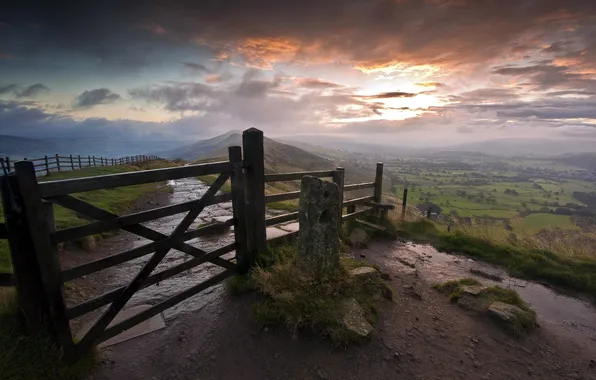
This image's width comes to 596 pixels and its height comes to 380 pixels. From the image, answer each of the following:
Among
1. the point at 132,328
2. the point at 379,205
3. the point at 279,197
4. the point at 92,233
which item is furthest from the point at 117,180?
the point at 379,205

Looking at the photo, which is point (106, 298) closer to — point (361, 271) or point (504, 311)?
point (361, 271)

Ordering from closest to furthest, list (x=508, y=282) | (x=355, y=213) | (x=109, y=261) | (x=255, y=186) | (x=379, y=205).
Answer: (x=109, y=261)
(x=255, y=186)
(x=508, y=282)
(x=355, y=213)
(x=379, y=205)

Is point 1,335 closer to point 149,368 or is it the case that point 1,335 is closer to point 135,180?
point 149,368

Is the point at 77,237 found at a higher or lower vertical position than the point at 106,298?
higher

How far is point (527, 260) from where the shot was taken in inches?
294

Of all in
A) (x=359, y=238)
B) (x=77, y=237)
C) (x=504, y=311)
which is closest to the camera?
(x=77, y=237)

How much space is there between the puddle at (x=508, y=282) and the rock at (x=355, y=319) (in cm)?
291

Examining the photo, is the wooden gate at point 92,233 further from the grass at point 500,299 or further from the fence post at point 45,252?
the grass at point 500,299

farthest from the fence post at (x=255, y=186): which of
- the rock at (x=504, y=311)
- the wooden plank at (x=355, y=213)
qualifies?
the rock at (x=504, y=311)

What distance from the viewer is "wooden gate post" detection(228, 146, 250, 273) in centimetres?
541

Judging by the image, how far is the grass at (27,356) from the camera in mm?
3131

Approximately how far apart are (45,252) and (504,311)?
23.4 ft

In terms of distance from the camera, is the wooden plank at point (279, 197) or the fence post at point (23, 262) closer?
the fence post at point (23, 262)

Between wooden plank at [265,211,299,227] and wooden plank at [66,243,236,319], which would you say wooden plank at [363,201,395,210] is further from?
wooden plank at [66,243,236,319]
